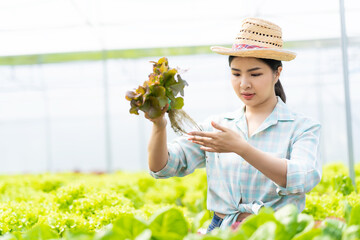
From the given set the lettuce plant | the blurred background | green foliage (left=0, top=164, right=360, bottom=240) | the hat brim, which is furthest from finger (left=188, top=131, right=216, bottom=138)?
the blurred background

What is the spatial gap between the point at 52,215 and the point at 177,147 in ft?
2.85

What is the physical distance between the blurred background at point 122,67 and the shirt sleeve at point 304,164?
124 inches

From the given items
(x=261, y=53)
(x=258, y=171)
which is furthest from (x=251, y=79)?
(x=258, y=171)

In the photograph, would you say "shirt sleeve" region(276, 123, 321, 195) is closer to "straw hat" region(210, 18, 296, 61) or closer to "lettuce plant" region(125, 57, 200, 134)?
"straw hat" region(210, 18, 296, 61)

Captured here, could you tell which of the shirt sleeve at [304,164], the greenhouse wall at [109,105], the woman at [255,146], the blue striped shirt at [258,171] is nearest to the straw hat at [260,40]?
the woman at [255,146]

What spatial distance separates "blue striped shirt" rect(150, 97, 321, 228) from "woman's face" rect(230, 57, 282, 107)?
0.12m

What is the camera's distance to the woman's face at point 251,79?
215 cm

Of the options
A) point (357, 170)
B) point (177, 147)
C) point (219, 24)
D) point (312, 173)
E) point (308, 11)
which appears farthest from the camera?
point (219, 24)

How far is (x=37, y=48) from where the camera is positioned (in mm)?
9453

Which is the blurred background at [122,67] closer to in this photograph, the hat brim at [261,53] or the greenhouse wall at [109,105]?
the greenhouse wall at [109,105]

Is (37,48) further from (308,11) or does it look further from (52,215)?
(52,215)

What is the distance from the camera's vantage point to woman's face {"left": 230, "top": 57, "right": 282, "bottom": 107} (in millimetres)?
2150

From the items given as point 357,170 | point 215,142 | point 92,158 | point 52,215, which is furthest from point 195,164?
point 92,158

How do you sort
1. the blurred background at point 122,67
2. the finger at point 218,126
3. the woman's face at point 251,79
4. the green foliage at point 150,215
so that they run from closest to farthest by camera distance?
1. the green foliage at point 150,215
2. the finger at point 218,126
3. the woman's face at point 251,79
4. the blurred background at point 122,67
